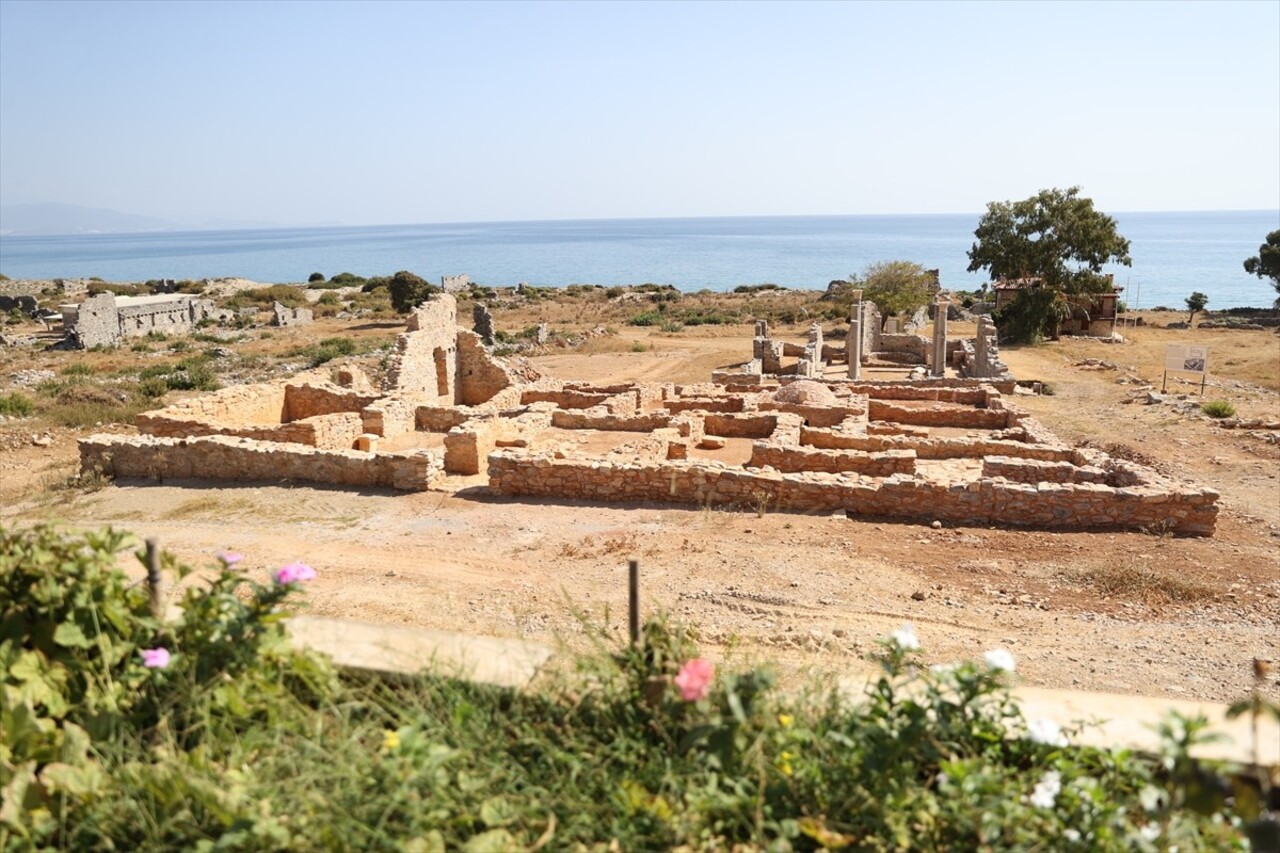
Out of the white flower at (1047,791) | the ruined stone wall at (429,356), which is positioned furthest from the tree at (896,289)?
the white flower at (1047,791)

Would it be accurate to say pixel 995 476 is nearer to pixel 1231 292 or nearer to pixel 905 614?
pixel 905 614

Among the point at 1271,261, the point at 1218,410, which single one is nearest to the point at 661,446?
the point at 1218,410

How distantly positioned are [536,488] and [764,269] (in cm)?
12144

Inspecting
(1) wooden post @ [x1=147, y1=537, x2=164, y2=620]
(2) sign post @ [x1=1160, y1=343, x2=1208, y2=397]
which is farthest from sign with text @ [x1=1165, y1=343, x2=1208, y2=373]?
(1) wooden post @ [x1=147, y1=537, x2=164, y2=620]

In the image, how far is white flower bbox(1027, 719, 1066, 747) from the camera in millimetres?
3195

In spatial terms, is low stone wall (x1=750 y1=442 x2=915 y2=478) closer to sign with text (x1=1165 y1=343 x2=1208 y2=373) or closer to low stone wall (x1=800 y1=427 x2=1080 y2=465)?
low stone wall (x1=800 y1=427 x2=1080 y2=465)

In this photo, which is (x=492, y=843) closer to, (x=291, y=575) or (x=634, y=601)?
(x=634, y=601)

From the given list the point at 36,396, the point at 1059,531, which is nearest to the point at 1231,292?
the point at 1059,531

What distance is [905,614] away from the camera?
8500 mm

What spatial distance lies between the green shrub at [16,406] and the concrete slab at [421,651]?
20674 millimetres

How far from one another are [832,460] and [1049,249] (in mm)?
27069

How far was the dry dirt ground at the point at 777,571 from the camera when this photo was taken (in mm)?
7781

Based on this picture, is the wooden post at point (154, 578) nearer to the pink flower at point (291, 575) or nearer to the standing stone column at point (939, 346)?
the pink flower at point (291, 575)

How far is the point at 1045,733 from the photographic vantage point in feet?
10.5
